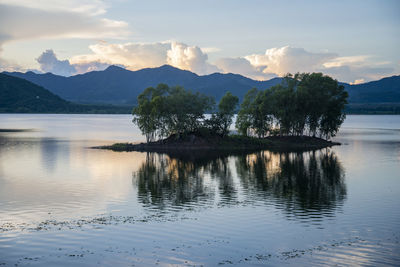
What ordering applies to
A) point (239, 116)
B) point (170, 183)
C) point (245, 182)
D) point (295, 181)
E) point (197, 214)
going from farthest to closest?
point (239, 116) < point (295, 181) < point (245, 182) < point (170, 183) < point (197, 214)

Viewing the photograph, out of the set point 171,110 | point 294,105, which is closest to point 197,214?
point 171,110

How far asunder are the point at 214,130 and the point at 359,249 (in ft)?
301

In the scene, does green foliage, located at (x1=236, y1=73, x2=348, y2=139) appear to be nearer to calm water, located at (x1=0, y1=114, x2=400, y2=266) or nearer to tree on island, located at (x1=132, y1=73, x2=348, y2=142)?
tree on island, located at (x1=132, y1=73, x2=348, y2=142)

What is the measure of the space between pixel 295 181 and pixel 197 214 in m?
27.9

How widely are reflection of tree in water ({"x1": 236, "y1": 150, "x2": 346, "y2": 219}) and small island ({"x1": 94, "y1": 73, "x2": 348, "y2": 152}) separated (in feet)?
67.4

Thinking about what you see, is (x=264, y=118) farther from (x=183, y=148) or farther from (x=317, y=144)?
(x=183, y=148)

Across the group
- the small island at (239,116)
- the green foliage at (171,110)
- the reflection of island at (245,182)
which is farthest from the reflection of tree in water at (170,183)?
the small island at (239,116)

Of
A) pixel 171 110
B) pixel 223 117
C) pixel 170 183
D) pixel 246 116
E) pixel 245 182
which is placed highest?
Result: pixel 171 110

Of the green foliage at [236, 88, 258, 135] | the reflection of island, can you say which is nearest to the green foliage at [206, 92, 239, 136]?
the green foliage at [236, 88, 258, 135]

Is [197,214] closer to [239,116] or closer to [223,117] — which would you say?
[223,117]

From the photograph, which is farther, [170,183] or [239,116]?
[239,116]

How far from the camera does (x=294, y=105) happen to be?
139375 millimetres

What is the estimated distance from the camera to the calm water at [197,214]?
110 feet

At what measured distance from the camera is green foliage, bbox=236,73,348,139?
138250 mm
